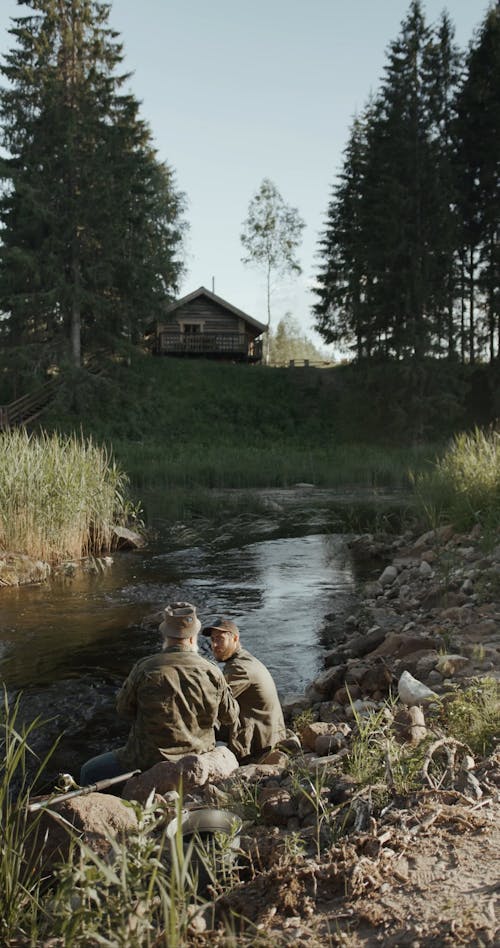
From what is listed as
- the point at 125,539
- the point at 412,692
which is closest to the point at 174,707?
the point at 412,692

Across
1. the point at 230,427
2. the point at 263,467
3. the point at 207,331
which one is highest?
the point at 207,331

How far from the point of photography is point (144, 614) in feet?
30.0

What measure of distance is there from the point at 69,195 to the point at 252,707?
30850 millimetres

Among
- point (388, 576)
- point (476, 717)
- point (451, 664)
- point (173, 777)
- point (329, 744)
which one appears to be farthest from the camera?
point (388, 576)

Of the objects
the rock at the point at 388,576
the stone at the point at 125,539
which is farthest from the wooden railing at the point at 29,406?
the rock at the point at 388,576

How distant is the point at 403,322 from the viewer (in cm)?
3503

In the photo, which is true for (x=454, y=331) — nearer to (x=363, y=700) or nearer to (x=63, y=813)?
(x=363, y=700)

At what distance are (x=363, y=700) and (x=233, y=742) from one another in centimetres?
142

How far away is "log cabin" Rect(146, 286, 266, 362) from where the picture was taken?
1715 inches

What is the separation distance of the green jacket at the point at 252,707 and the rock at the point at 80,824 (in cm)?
Result: 152

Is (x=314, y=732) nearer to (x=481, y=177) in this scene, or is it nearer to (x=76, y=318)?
(x=76, y=318)

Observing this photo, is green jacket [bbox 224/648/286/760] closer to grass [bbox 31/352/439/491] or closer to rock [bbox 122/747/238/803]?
rock [bbox 122/747/238/803]

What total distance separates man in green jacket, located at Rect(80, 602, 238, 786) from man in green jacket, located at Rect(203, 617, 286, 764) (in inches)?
16.0

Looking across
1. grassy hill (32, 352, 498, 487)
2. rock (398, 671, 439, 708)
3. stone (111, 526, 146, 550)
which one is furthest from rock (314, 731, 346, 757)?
grassy hill (32, 352, 498, 487)
